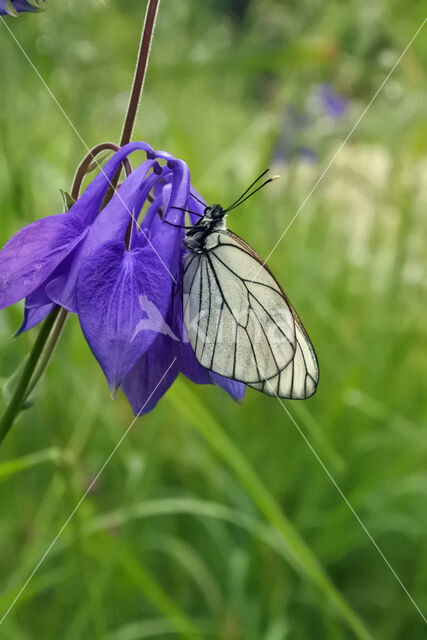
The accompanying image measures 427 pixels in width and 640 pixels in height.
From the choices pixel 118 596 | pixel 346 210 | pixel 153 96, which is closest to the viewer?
pixel 118 596

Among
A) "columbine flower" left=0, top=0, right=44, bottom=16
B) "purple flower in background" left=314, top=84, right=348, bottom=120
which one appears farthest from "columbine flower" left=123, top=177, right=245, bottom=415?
"purple flower in background" left=314, top=84, right=348, bottom=120

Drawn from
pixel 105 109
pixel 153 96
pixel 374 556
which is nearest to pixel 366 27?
pixel 105 109

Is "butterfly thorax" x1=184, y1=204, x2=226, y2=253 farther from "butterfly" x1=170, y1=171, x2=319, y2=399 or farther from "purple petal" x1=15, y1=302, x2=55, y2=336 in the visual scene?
"purple petal" x1=15, y1=302, x2=55, y2=336

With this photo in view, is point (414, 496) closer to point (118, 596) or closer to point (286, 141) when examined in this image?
point (118, 596)

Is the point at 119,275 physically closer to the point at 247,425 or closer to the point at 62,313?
the point at 62,313

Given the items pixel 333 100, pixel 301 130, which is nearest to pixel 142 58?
pixel 301 130

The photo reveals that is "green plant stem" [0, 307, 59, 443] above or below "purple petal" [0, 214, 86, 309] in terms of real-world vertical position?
below

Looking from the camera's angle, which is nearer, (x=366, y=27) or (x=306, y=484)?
(x=366, y=27)
